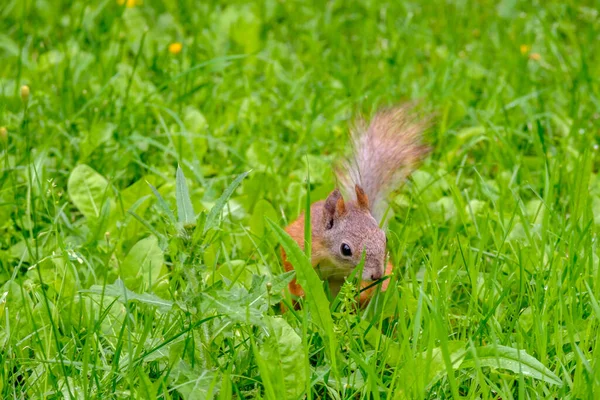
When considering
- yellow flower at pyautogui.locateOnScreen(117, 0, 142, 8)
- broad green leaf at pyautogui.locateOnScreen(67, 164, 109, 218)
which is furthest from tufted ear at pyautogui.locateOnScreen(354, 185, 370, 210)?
yellow flower at pyautogui.locateOnScreen(117, 0, 142, 8)

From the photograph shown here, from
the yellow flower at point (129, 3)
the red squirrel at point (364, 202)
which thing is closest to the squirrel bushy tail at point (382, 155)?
the red squirrel at point (364, 202)

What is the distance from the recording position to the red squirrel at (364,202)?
2.33 m

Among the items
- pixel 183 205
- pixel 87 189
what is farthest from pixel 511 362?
pixel 87 189

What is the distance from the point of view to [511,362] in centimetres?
174

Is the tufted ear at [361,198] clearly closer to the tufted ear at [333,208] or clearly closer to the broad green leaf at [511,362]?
the tufted ear at [333,208]

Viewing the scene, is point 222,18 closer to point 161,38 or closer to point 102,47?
point 161,38

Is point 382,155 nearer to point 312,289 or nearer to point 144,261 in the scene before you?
point 144,261

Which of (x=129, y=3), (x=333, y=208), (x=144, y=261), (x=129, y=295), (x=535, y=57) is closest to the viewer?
(x=129, y=295)

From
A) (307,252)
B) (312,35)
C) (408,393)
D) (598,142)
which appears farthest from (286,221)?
(312,35)

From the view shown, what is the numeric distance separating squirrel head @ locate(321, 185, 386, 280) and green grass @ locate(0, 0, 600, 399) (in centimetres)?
7

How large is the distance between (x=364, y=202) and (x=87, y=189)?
2.68ft

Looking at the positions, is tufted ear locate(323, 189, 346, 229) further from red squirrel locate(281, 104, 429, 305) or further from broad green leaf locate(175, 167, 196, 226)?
broad green leaf locate(175, 167, 196, 226)

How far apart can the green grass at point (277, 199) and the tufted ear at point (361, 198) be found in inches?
4.6

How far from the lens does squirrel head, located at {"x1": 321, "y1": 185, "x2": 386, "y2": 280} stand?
2287 mm
